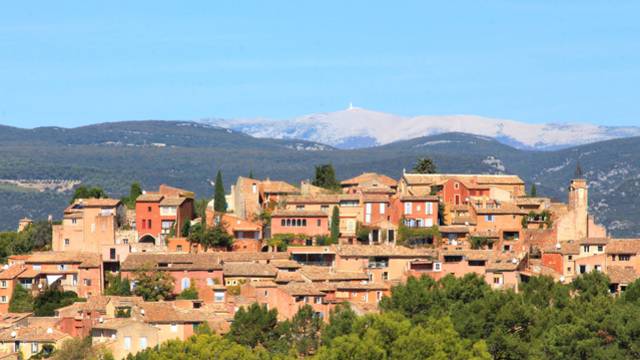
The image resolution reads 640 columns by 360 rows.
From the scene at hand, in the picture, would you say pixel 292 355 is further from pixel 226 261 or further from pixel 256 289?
pixel 226 261

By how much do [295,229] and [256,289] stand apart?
1142cm

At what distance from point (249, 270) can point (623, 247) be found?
21781mm

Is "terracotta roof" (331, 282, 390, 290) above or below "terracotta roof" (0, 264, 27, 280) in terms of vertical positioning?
below

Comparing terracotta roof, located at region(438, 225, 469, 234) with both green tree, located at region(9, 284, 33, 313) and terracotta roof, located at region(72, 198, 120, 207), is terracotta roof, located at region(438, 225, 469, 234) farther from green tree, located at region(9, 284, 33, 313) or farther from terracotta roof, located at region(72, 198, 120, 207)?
green tree, located at region(9, 284, 33, 313)

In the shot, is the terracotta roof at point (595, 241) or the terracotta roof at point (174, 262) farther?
the terracotta roof at point (595, 241)

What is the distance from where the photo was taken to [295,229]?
331ft

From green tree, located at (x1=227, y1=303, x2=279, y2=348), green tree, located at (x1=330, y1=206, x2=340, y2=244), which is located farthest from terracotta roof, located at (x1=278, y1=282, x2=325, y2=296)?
green tree, located at (x1=330, y1=206, x2=340, y2=244)

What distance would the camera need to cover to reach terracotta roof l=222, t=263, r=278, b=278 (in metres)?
93.7

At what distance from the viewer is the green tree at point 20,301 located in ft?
312

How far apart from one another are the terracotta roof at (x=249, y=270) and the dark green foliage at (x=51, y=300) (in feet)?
28.2

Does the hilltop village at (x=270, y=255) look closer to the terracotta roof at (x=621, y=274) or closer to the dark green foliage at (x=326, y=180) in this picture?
the terracotta roof at (x=621, y=274)

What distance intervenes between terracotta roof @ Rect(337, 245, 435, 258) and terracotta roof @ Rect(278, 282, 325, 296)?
20.5 ft

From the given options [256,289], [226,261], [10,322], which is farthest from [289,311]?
[10,322]

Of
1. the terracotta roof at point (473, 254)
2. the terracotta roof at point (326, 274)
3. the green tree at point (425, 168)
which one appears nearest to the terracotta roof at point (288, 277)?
the terracotta roof at point (326, 274)
